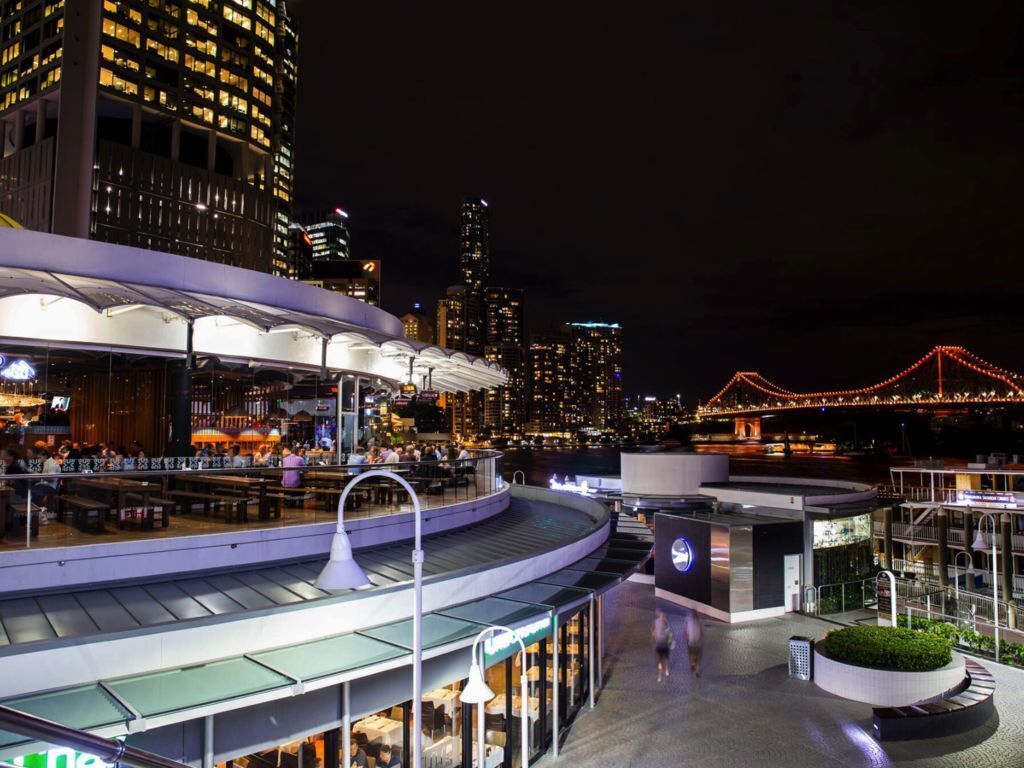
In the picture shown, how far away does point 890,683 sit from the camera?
47.4 ft

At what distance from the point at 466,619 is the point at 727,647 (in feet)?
41.5

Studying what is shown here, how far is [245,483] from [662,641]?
541 inches

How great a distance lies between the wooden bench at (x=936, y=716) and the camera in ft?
41.2

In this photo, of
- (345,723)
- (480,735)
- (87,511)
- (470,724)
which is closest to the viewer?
(345,723)

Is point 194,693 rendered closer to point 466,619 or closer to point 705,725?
point 466,619

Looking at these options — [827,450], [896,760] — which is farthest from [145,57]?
[827,450]

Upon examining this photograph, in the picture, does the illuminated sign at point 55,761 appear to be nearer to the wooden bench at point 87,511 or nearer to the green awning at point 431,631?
the green awning at point 431,631

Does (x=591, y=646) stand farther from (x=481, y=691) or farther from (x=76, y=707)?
(x=76, y=707)

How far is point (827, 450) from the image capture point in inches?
6339

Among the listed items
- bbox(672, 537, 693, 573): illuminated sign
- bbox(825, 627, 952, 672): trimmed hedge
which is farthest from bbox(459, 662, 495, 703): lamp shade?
bbox(672, 537, 693, 573): illuminated sign

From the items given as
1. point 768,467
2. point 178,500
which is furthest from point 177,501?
point 768,467

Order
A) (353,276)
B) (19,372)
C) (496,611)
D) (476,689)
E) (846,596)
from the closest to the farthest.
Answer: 1. (476,689)
2. (496,611)
3. (19,372)
4. (846,596)
5. (353,276)

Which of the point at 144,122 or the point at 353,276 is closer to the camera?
the point at 144,122

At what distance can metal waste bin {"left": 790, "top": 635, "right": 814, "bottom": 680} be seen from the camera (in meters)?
15.9
